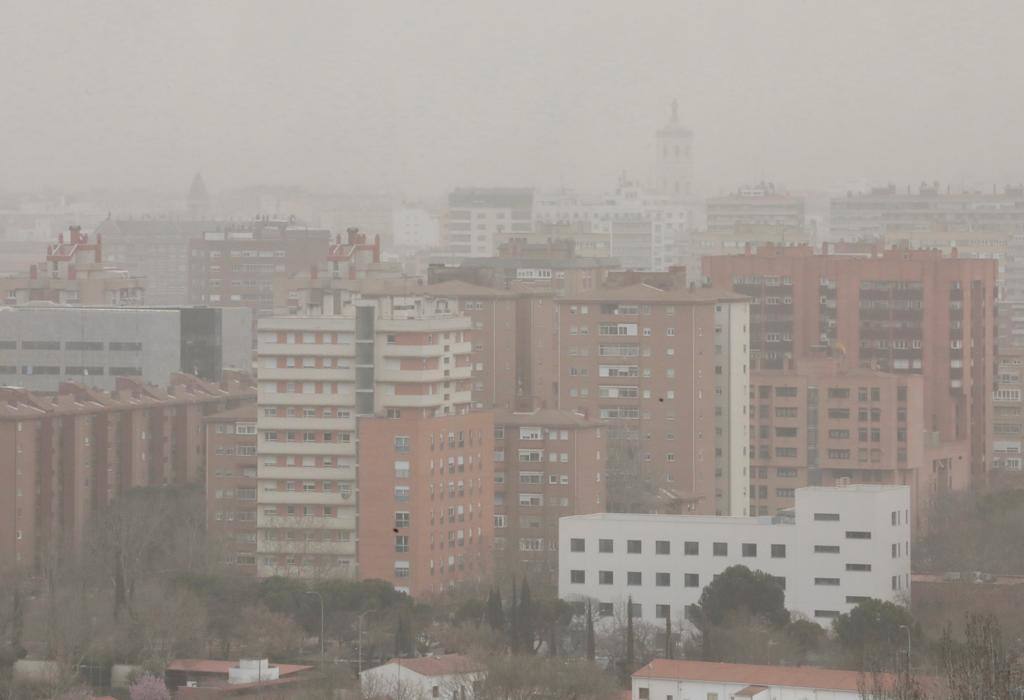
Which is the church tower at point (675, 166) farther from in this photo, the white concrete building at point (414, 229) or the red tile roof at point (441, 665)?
the red tile roof at point (441, 665)

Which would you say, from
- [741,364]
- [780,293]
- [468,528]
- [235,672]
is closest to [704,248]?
[780,293]

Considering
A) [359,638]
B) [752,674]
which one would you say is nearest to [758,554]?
[359,638]

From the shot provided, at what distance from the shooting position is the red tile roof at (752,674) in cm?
1513

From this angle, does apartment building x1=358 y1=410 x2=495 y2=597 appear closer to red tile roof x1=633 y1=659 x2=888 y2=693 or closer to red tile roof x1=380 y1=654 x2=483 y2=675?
red tile roof x1=380 y1=654 x2=483 y2=675

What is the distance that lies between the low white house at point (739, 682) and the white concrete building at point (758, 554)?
2940 mm

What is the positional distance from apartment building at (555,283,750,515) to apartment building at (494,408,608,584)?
165 cm

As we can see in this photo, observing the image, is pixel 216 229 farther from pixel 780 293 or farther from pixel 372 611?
Result: pixel 372 611

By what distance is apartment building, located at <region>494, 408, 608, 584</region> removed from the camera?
21531mm

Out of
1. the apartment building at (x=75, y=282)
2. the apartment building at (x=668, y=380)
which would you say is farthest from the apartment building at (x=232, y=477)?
the apartment building at (x=75, y=282)

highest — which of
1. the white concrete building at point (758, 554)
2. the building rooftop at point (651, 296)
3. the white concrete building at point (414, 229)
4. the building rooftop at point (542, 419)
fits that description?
the white concrete building at point (414, 229)

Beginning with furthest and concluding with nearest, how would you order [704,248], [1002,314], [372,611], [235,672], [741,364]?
[704,248], [1002,314], [741,364], [372,611], [235,672]

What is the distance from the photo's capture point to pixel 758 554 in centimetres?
1880

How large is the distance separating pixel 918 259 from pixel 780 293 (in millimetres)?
1373

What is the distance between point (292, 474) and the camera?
66.8 feet
